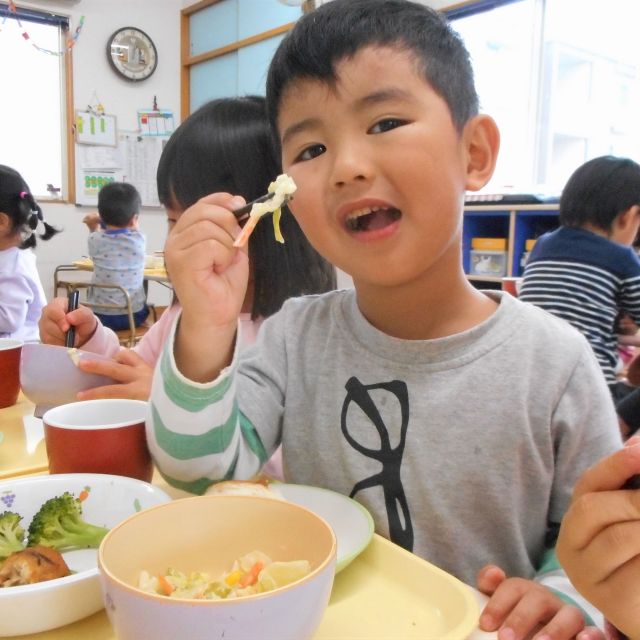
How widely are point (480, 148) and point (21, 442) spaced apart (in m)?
0.71

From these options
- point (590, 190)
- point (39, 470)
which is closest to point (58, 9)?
point (590, 190)

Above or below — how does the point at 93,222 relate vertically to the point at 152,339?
above

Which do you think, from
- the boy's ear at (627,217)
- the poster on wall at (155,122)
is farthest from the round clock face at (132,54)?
the boy's ear at (627,217)

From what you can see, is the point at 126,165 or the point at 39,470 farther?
the point at 126,165

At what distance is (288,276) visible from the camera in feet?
4.05

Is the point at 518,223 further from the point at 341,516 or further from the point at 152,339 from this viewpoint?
the point at 341,516

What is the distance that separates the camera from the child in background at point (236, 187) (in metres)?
1.20

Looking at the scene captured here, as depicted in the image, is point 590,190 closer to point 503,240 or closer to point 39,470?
point 503,240

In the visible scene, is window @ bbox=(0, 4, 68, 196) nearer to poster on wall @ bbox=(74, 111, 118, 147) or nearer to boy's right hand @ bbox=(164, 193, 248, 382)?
poster on wall @ bbox=(74, 111, 118, 147)

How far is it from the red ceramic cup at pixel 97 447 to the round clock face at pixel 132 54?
5352 millimetres

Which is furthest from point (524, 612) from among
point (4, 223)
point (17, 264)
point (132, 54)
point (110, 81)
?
point (132, 54)

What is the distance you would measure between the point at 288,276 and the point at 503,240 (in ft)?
7.43

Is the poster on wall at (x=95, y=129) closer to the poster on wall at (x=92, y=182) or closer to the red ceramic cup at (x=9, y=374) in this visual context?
the poster on wall at (x=92, y=182)

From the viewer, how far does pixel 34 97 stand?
5055 mm
